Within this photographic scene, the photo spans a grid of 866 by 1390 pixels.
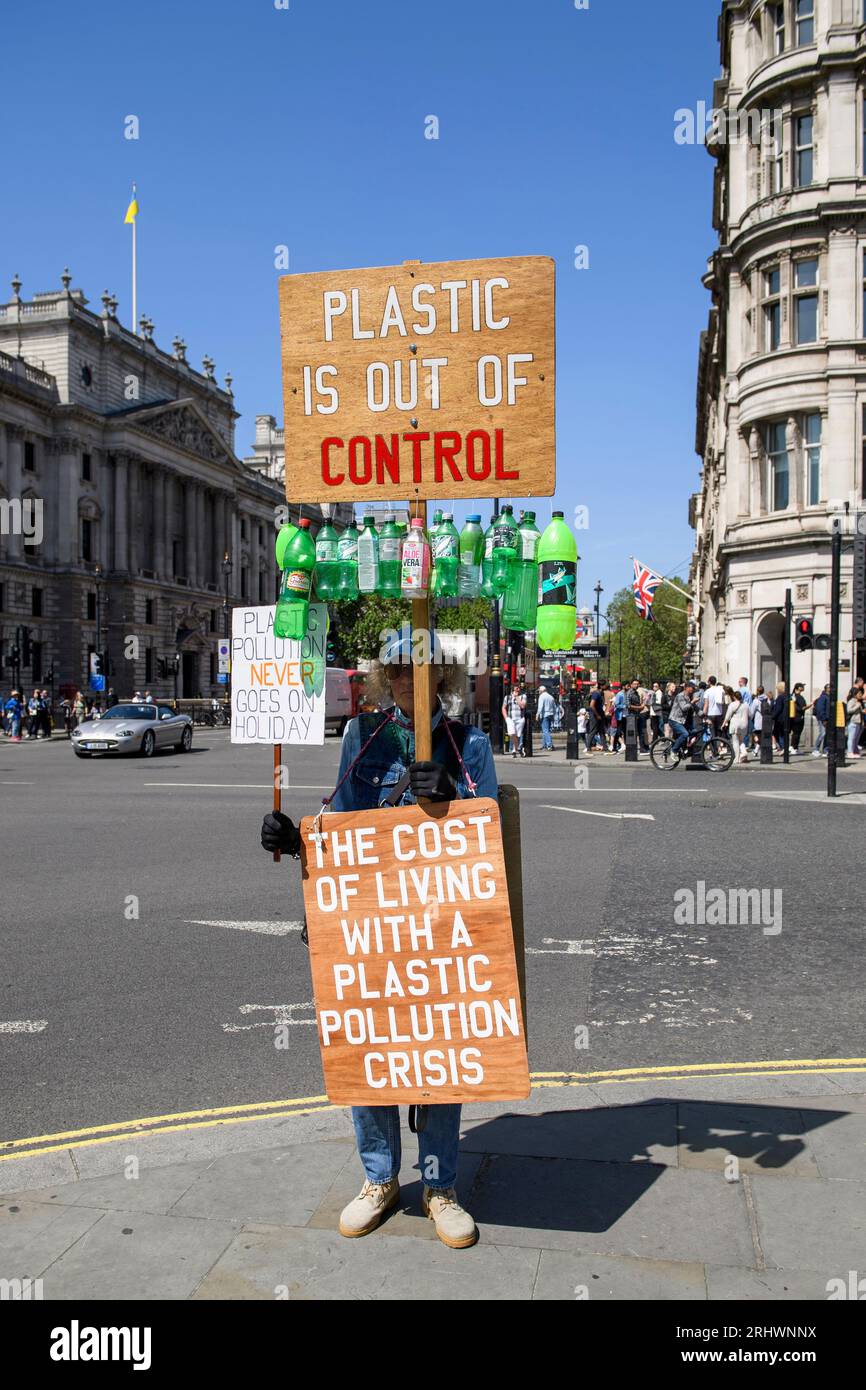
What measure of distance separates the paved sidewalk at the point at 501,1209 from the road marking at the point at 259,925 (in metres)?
3.34

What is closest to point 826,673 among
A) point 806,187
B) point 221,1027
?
point 806,187

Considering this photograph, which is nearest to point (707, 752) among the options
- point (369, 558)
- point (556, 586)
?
point (556, 586)

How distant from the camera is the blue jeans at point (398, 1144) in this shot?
356 centimetres

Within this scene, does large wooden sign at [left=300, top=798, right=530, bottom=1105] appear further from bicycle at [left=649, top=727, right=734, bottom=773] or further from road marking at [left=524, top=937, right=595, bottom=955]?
bicycle at [left=649, top=727, right=734, bottom=773]

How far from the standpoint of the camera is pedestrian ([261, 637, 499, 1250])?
11.5 feet

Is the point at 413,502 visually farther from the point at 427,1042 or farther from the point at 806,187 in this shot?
the point at 806,187

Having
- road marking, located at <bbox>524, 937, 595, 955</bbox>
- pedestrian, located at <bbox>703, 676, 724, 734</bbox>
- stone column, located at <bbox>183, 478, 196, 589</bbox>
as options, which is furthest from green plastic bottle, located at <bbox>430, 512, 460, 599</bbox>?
stone column, located at <bbox>183, 478, 196, 589</bbox>

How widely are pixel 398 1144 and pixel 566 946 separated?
12.8ft

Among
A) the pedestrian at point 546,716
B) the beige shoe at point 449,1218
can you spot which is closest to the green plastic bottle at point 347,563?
the beige shoe at point 449,1218

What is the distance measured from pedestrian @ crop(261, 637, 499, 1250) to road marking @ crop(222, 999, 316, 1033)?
2.13 m

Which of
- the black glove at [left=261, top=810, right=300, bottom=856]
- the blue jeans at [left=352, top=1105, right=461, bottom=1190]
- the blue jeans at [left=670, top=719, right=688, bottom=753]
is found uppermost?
the black glove at [left=261, top=810, right=300, bottom=856]

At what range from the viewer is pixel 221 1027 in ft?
19.0

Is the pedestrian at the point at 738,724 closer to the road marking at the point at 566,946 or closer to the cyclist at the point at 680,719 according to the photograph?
the cyclist at the point at 680,719
